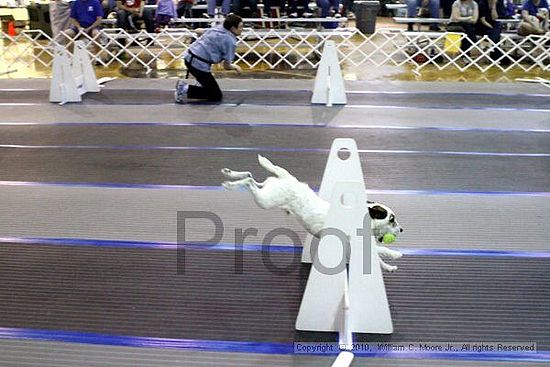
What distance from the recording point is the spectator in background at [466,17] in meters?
9.95

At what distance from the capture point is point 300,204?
269 cm

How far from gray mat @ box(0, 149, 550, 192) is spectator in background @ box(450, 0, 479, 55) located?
5845mm

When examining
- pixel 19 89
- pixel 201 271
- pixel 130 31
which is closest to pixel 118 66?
pixel 130 31

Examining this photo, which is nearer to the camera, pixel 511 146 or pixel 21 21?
pixel 511 146

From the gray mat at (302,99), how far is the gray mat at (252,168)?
2169 mm

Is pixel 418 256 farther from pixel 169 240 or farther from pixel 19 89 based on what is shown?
pixel 19 89

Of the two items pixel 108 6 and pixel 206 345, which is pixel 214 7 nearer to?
pixel 108 6

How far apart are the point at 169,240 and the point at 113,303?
2.30ft

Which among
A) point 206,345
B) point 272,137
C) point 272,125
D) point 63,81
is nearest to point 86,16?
point 63,81

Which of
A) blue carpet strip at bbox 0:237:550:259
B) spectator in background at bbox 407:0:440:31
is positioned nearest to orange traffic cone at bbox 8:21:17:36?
spectator in background at bbox 407:0:440:31

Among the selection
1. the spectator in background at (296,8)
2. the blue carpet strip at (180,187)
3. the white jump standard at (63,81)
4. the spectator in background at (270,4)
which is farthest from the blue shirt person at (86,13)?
the blue carpet strip at (180,187)

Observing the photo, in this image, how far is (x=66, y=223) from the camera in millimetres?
3623

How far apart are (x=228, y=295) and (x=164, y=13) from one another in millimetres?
10074

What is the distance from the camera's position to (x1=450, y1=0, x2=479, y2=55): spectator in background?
32.7 feet
